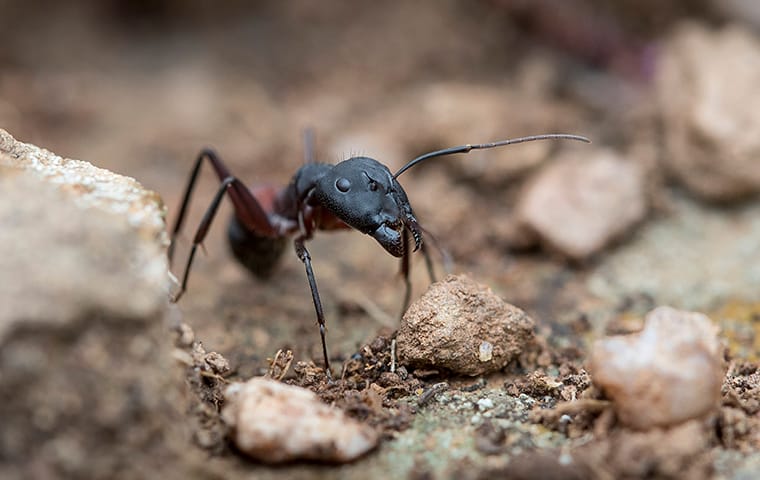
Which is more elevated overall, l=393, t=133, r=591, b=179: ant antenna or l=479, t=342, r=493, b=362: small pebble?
l=393, t=133, r=591, b=179: ant antenna

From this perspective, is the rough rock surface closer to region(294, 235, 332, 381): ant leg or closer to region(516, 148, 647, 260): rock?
region(294, 235, 332, 381): ant leg

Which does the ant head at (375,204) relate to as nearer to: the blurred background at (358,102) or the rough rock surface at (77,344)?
the blurred background at (358,102)

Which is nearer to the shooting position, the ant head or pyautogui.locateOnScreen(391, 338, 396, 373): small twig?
pyautogui.locateOnScreen(391, 338, 396, 373): small twig

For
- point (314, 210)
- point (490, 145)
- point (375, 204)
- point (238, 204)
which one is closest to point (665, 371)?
point (490, 145)

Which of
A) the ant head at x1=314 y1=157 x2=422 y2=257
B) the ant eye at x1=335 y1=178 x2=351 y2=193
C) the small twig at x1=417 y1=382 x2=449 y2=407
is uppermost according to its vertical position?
the ant eye at x1=335 y1=178 x2=351 y2=193

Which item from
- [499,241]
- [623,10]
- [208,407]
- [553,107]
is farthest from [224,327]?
[623,10]

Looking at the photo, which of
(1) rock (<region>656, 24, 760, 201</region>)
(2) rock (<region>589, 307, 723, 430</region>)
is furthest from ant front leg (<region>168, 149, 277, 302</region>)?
(1) rock (<region>656, 24, 760, 201</region>)

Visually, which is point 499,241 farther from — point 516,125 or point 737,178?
point 737,178
